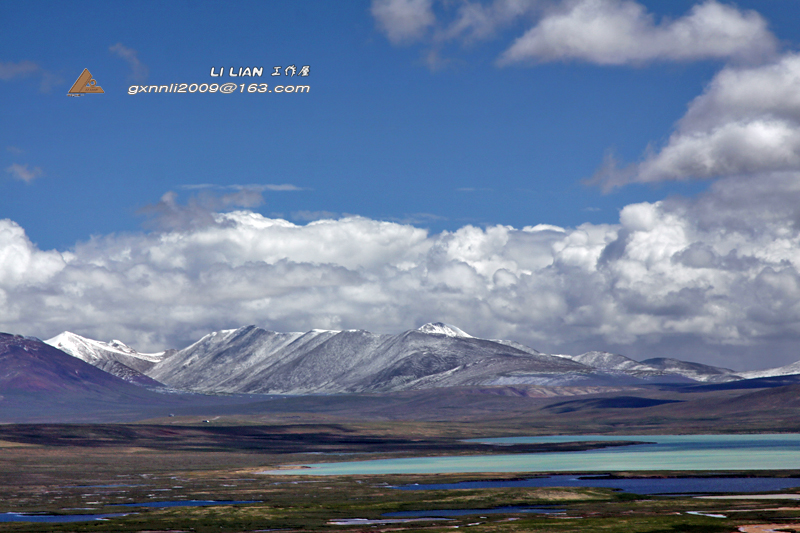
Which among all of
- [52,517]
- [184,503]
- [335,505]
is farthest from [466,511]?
[52,517]

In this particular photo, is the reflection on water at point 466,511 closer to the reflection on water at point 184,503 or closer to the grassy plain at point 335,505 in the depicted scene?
the grassy plain at point 335,505

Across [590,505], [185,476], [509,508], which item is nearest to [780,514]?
[590,505]

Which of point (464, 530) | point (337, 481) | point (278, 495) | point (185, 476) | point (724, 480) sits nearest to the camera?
point (464, 530)

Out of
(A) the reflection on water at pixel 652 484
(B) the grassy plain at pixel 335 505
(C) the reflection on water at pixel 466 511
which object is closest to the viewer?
(B) the grassy plain at pixel 335 505

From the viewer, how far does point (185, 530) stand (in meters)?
98.5

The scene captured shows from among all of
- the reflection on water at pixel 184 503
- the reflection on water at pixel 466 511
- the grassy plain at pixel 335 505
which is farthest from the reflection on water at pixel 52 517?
the reflection on water at pixel 466 511

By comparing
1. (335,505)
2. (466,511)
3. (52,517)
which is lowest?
(466,511)

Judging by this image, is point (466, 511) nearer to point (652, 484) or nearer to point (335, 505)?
point (335, 505)

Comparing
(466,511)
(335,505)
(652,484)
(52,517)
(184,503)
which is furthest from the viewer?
(652,484)

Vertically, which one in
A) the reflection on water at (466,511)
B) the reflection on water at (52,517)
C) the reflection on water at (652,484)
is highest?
the reflection on water at (52,517)

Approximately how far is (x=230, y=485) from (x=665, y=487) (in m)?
67.2

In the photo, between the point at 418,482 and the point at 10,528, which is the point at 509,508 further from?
the point at 10,528

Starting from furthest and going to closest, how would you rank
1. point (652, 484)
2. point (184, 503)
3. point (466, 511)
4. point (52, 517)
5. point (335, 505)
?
1. point (652, 484)
2. point (184, 503)
3. point (335, 505)
4. point (466, 511)
5. point (52, 517)

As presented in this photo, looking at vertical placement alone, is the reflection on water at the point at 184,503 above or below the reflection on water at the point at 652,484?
above
